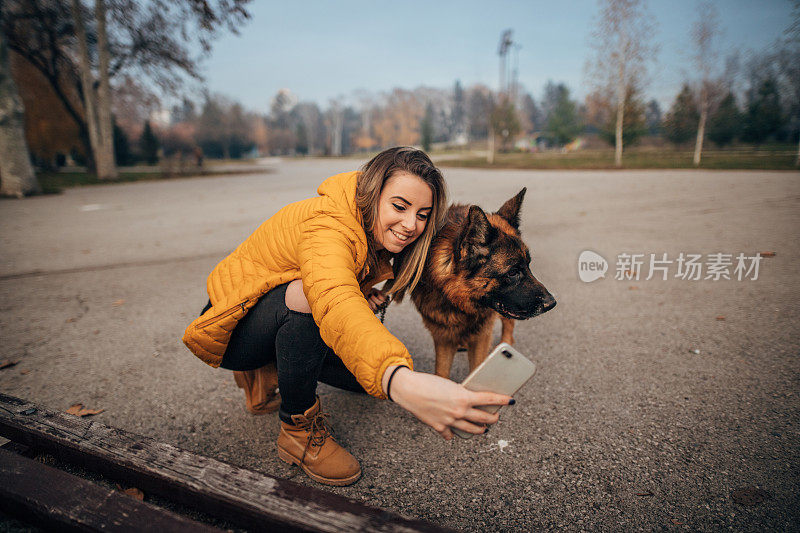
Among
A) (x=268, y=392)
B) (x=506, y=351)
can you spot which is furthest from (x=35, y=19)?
(x=506, y=351)

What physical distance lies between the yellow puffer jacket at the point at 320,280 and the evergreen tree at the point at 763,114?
2319cm

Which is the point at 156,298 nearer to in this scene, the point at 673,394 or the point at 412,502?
the point at 412,502

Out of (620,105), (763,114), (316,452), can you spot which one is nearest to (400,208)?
(316,452)

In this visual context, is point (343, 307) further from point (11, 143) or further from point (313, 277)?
point (11, 143)

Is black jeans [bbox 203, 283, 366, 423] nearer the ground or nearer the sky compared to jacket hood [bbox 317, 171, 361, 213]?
nearer the ground

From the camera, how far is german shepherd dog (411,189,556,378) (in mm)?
2186

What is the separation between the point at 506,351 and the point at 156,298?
4483 mm

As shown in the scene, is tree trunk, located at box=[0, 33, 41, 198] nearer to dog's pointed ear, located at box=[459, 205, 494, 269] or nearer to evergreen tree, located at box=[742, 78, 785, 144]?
dog's pointed ear, located at box=[459, 205, 494, 269]

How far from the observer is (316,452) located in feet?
6.37

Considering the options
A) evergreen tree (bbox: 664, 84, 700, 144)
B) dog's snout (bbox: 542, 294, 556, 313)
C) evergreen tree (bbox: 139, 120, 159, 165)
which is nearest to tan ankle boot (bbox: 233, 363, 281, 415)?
dog's snout (bbox: 542, 294, 556, 313)

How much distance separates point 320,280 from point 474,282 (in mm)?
1038

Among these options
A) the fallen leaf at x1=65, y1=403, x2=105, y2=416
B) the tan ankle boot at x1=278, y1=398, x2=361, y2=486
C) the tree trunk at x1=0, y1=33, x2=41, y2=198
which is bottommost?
the fallen leaf at x1=65, y1=403, x2=105, y2=416

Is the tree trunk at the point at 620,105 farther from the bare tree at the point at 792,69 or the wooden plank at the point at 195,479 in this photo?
the wooden plank at the point at 195,479

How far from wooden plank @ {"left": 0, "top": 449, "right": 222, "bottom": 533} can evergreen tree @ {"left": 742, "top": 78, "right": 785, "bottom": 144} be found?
2425 centimetres
